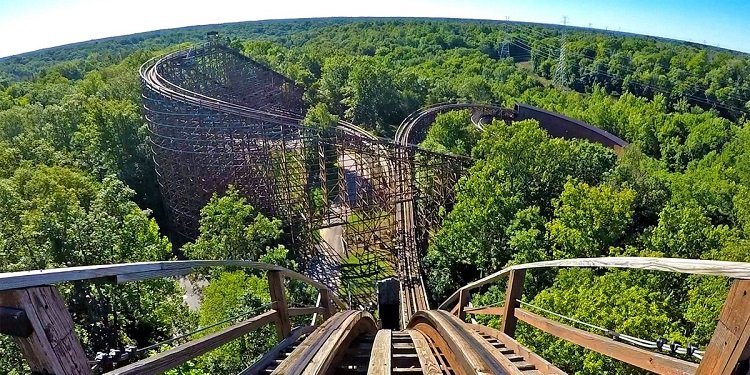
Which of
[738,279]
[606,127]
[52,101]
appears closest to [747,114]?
[606,127]

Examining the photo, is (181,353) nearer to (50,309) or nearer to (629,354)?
(50,309)

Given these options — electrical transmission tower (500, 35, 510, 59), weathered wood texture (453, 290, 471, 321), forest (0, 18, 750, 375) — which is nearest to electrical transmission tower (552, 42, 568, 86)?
electrical transmission tower (500, 35, 510, 59)

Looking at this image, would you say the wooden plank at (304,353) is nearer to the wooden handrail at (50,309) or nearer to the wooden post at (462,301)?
the wooden handrail at (50,309)

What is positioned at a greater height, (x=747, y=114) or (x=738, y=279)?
(x=738, y=279)

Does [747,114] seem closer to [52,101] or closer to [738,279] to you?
[738,279]

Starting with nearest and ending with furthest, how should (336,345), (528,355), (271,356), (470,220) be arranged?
1. (528,355)
2. (271,356)
3. (336,345)
4. (470,220)

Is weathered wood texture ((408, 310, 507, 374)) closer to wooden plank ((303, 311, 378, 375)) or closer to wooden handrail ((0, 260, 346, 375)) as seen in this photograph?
wooden plank ((303, 311, 378, 375))

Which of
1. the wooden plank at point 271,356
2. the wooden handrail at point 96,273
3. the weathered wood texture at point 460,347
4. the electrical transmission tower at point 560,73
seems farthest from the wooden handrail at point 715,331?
the electrical transmission tower at point 560,73

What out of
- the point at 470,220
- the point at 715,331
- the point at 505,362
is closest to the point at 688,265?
the point at 715,331
